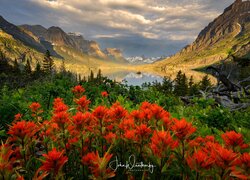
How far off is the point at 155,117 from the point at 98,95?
7515mm

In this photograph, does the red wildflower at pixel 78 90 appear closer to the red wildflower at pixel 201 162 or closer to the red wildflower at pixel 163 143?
the red wildflower at pixel 163 143

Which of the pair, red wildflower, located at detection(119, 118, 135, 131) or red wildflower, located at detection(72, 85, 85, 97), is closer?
red wildflower, located at detection(119, 118, 135, 131)

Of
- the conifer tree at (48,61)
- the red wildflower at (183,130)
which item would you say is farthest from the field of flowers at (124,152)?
the conifer tree at (48,61)

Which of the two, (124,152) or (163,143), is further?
(124,152)

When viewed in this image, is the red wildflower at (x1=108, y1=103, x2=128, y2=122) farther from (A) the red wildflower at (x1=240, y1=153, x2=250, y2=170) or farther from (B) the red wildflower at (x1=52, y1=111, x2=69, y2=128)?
(A) the red wildflower at (x1=240, y1=153, x2=250, y2=170)

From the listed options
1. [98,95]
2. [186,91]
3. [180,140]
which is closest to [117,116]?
[180,140]

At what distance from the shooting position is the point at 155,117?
10.2 ft

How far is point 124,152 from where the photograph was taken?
2.88 metres

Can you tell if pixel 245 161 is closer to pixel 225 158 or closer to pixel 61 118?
pixel 225 158

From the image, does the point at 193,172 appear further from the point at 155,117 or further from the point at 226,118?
the point at 226,118

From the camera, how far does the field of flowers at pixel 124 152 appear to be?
190cm

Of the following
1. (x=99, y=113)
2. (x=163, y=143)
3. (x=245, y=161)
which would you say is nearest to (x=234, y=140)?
(x=245, y=161)

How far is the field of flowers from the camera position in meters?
1.90

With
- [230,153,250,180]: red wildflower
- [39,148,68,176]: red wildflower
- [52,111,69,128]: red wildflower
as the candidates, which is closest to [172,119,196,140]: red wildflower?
[230,153,250,180]: red wildflower
